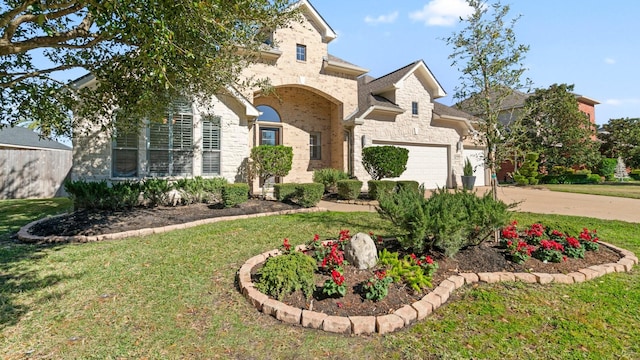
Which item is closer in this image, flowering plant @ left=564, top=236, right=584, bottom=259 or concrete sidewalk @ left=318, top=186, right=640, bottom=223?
flowering plant @ left=564, top=236, right=584, bottom=259

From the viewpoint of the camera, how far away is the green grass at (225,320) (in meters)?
2.49

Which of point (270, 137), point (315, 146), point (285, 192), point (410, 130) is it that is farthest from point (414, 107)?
point (285, 192)

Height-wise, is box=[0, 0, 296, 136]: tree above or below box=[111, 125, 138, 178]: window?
above

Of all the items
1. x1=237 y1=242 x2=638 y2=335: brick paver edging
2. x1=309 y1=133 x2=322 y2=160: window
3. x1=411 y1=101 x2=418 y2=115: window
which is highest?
x1=411 y1=101 x2=418 y2=115: window

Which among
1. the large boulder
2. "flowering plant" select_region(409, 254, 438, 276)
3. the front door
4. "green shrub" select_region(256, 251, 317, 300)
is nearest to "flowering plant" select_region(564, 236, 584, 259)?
"flowering plant" select_region(409, 254, 438, 276)

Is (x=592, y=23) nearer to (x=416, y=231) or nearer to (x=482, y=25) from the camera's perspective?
(x=482, y=25)

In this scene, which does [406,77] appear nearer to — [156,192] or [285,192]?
[285,192]

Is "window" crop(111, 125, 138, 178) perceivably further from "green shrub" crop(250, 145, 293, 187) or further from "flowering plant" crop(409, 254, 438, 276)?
"flowering plant" crop(409, 254, 438, 276)

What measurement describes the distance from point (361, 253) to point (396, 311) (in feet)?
3.56

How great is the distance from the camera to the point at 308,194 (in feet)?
29.8

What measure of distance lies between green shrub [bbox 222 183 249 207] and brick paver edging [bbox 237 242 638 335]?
14.6 ft

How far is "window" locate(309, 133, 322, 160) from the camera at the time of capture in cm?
1473

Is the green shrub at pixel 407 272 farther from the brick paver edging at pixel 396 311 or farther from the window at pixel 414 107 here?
the window at pixel 414 107

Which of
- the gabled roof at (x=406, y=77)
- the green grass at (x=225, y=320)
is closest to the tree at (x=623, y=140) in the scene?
the gabled roof at (x=406, y=77)
